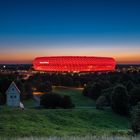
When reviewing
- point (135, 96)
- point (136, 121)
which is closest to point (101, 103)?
point (135, 96)

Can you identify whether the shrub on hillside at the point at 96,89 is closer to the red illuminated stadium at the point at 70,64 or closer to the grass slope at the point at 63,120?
the grass slope at the point at 63,120

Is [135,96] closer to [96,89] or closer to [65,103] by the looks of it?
[65,103]

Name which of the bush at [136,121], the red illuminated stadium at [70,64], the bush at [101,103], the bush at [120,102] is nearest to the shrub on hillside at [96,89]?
the bush at [101,103]

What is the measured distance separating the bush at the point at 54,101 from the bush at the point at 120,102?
393 inches

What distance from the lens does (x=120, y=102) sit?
226 feet

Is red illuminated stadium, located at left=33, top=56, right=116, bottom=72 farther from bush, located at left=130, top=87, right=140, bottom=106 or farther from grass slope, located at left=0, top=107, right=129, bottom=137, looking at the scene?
grass slope, located at left=0, top=107, right=129, bottom=137

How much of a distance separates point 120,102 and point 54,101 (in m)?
13.2

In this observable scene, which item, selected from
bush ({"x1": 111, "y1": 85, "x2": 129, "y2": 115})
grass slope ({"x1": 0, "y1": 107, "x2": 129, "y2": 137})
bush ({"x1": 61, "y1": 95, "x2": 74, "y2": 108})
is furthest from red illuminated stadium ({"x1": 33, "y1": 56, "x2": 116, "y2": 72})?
grass slope ({"x1": 0, "y1": 107, "x2": 129, "y2": 137})

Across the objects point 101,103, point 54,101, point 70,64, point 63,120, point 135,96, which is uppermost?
point 70,64

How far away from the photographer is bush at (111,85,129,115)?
223 ft

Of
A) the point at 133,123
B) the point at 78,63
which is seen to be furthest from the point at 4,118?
the point at 78,63

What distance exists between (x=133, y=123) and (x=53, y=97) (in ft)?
156

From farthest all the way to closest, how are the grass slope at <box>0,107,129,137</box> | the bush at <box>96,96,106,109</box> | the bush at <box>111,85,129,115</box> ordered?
1. the bush at <box>96,96,106,109</box>
2. the bush at <box>111,85,129,115</box>
3. the grass slope at <box>0,107,129,137</box>

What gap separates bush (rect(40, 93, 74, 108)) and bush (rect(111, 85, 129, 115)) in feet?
32.7
